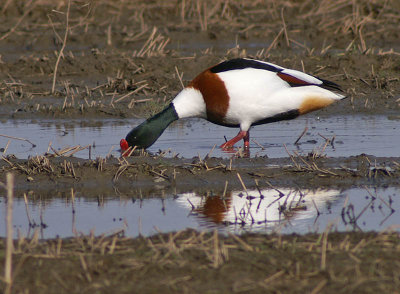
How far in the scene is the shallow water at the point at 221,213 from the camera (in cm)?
529

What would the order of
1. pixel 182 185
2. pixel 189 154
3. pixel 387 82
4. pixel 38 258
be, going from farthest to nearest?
pixel 387 82 < pixel 189 154 < pixel 182 185 < pixel 38 258

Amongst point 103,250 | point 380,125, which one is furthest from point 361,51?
point 103,250

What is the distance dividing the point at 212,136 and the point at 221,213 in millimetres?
3867

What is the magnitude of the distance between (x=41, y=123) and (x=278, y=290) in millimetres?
7270

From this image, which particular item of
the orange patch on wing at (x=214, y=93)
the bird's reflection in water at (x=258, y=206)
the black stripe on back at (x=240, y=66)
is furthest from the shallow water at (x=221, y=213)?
the black stripe on back at (x=240, y=66)

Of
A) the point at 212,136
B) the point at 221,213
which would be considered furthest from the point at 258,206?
the point at 212,136

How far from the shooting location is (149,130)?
8.56 meters

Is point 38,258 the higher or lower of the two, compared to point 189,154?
lower

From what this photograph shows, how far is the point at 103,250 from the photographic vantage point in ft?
14.1

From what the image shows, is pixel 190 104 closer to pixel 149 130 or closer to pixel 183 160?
pixel 149 130

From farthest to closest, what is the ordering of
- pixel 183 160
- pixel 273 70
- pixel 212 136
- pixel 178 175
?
1. pixel 212 136
2. pixel 273 70
3. pixel 183 160
4. pixel 178 175

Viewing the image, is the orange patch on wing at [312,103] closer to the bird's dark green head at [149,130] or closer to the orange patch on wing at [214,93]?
the orange patch on wing at [214,93]

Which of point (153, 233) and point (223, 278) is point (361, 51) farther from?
point (223, 278)

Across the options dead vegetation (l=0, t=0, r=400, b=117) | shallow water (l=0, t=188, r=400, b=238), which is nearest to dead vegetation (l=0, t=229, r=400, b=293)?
shallow water (l=0, t=188, r=400, b=238)
